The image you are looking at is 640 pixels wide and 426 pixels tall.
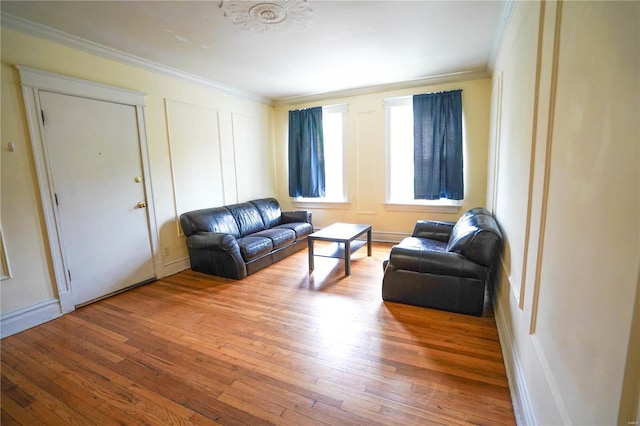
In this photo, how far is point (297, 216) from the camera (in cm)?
509

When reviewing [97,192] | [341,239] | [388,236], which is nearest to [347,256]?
[341,239]

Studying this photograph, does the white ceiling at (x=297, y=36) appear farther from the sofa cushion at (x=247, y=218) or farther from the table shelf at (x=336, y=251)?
the table shelf at (x=336, y=251)

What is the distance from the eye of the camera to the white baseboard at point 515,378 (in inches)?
54.7

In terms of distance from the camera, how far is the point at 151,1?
2.22 m

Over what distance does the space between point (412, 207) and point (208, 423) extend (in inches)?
161

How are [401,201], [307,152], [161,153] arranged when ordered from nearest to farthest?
[161,153] → [401,201] → [307,152]

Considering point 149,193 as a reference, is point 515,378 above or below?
below

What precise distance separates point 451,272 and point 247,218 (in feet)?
10.1

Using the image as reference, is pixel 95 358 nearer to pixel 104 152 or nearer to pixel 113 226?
pixel 113 226

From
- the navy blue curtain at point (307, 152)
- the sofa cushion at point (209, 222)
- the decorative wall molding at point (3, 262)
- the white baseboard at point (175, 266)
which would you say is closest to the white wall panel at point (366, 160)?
the navy blue curtain at point (307, 152)

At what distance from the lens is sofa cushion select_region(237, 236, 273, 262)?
3.62 metres

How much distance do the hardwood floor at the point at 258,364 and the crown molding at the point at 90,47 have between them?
103 inches

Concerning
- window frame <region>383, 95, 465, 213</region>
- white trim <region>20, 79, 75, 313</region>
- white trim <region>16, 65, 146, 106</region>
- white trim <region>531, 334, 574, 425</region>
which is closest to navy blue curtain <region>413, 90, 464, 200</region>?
window frame <region>383, 95, 465, 213</region>

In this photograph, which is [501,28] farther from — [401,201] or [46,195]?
[46,195]
